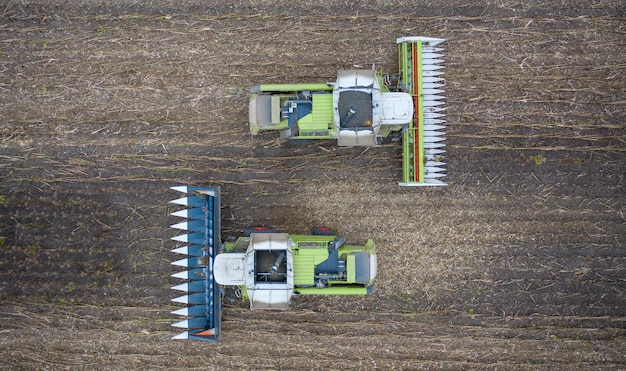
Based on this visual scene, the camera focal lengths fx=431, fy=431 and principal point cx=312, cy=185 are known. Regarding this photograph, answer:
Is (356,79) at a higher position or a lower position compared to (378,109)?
higher

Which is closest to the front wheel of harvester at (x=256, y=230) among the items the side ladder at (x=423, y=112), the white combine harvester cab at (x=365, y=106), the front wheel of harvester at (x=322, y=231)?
the front wheel of harvester at (x=322, y=231)

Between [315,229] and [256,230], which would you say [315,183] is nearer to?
[315,229]

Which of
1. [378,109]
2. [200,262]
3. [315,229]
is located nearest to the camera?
[378,109]

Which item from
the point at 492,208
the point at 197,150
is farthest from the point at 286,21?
the point at 492,208

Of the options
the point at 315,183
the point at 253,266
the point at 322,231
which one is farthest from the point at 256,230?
the point at 315,183

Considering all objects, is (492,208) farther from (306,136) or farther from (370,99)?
(306,136)

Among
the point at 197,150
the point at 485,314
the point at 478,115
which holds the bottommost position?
the point at 485,314

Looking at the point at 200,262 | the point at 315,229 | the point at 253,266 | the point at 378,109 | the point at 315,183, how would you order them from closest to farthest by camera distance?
the point at 253,266 → the point at 378,109 → the point at 200,262 → the point at 315,229 → the point at 315,183
